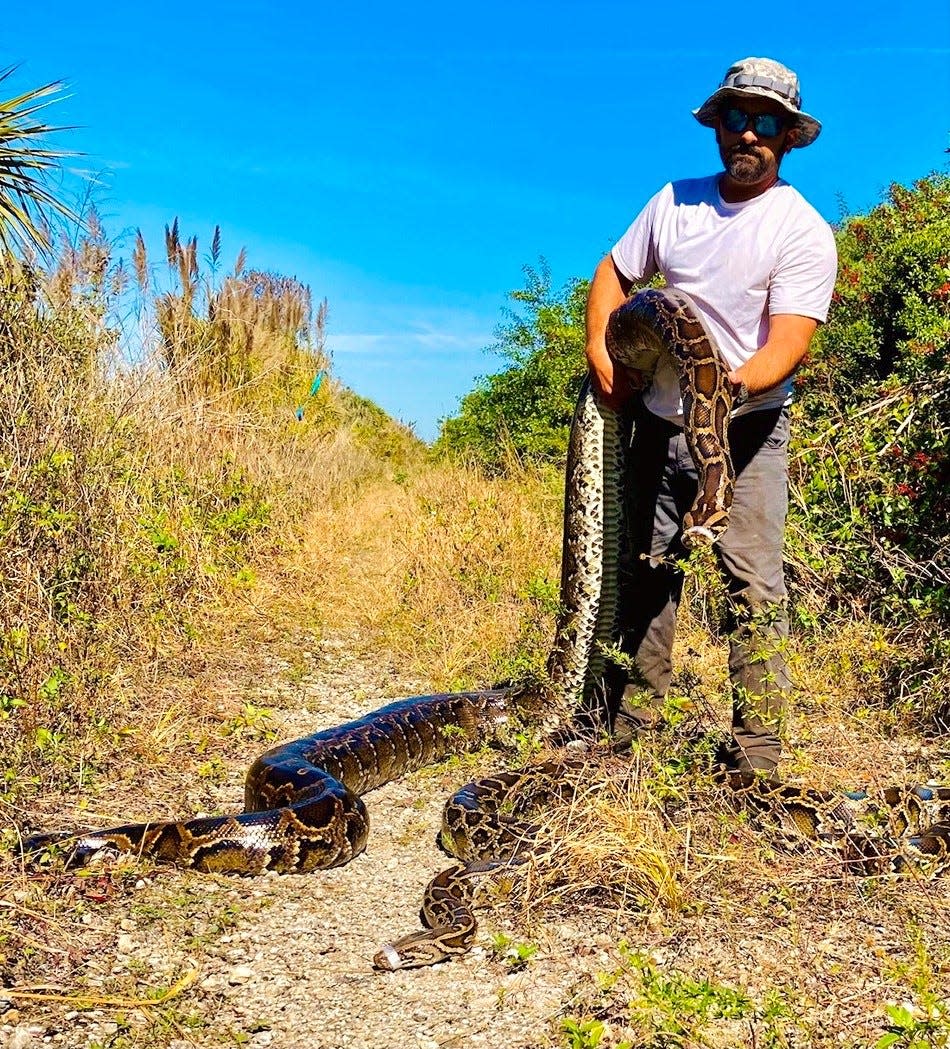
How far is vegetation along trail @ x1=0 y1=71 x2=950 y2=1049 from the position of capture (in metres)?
3.34

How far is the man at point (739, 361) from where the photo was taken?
15.0 ft

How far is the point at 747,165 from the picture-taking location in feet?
15.4

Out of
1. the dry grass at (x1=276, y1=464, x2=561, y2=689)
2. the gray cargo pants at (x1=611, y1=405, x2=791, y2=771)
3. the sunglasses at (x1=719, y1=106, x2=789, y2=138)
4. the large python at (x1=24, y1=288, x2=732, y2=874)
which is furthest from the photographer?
the dry grass at (x1=276, y1=464, x2=561, y2=689)

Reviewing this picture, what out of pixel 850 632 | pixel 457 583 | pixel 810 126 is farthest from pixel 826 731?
pixel 457 583

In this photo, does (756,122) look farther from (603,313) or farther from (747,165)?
(603,313)

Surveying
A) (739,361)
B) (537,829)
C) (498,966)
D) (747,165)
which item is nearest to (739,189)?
(747,165)

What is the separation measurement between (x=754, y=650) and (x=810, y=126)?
246cm

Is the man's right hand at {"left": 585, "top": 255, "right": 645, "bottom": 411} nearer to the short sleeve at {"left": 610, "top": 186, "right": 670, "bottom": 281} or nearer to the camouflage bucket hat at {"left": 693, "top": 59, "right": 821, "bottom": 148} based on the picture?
the short sleeve at {"left": 610, "top": 186, "right": 670, "bottom": 281}

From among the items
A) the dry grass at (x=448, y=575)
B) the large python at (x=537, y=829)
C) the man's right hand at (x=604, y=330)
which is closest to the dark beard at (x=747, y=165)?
the man's right hand at (x=604, y=330)

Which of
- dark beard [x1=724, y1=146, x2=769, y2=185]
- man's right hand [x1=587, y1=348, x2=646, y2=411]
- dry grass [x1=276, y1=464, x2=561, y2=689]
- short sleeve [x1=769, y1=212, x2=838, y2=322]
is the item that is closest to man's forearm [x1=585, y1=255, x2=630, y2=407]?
man's right hand [x1=587, y1=348, x2=646, y2=411]

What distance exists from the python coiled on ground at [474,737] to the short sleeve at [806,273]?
15.6 inches

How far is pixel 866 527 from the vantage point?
24.8 feet

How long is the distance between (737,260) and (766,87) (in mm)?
766

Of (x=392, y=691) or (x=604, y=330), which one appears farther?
(x=392, y=691)
